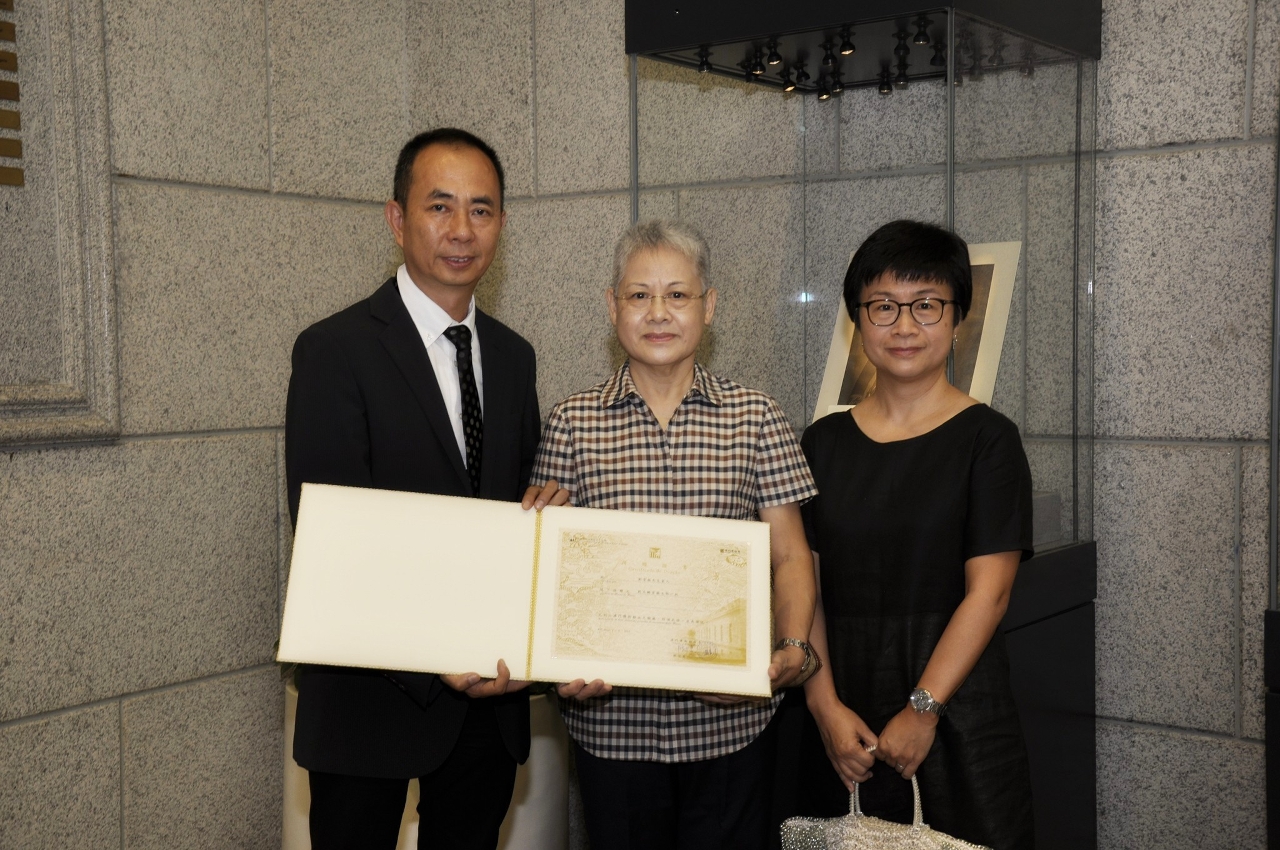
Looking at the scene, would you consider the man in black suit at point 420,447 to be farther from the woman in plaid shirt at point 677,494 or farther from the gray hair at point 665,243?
the gray hair at point 665,243

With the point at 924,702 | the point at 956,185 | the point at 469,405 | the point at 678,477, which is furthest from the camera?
the point at 956,185

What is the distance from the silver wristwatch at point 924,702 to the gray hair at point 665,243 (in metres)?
0.98

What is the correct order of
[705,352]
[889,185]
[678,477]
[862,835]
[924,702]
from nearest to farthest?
1. [862,835]
2. [924,702]
3. [678,477]
4. [889,185]
5. [705,352]

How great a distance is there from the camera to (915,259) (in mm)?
2412

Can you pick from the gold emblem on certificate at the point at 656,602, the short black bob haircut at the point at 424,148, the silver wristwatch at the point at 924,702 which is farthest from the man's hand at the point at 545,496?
the silver wristwatch at the point at 924,702

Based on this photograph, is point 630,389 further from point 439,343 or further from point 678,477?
point 439,343

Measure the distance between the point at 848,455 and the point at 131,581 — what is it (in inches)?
88.1

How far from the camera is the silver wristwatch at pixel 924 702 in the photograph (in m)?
2.29

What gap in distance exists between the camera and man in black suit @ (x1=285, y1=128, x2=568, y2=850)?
7.83 ft

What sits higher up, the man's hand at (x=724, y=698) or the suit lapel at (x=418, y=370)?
the suit lapel at (x=418, y=370)

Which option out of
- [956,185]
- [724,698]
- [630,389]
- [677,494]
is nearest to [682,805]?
[724,698]

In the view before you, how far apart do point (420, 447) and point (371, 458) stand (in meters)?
0.11

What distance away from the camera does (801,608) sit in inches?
95.0

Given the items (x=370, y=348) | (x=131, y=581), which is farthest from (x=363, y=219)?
(x=370, y=348)
